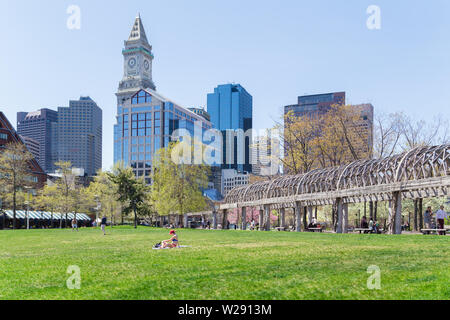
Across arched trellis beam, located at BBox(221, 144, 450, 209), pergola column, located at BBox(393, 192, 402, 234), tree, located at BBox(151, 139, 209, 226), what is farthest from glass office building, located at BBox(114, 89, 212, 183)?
pergola column, located at BBox(393, 192, 402, 234)

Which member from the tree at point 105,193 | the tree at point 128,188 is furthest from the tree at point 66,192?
the tree at point 128,188

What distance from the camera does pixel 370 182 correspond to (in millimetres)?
33562

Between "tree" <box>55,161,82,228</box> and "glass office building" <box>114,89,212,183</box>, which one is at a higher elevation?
"glass office building" <box>114,89,212,183</box>

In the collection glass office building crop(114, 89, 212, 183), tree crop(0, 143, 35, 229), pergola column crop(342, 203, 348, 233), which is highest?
glass office building crop(114, 89, 212, 183)

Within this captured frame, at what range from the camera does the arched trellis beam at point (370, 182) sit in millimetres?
27891

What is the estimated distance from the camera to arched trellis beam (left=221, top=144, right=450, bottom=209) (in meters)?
27.9

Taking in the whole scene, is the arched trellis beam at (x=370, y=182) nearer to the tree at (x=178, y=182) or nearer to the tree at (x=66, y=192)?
the tree at (x=178, y=182)

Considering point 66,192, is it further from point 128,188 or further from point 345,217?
point 345,217

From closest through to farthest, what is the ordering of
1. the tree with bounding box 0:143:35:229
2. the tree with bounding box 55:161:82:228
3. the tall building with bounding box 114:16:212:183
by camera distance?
the tree with bounding box 0:143:35:229 < the tree with bounding box 55:161:82:228 < the tall building with bounding box 114:16:212:183

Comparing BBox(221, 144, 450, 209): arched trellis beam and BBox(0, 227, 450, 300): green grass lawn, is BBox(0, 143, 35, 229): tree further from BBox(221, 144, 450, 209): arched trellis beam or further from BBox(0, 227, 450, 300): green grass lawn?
BBox(0, 227, 450, 300): green grass lawn

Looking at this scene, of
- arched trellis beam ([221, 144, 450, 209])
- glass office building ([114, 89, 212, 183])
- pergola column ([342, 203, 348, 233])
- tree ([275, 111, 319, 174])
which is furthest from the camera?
glass office building ([114, 89, 212, 183])

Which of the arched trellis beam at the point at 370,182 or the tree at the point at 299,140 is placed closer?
the arched trellis beam at the point at 370,182

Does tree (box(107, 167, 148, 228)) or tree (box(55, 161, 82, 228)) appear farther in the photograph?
tree (box(55, 161, 82, 228))
